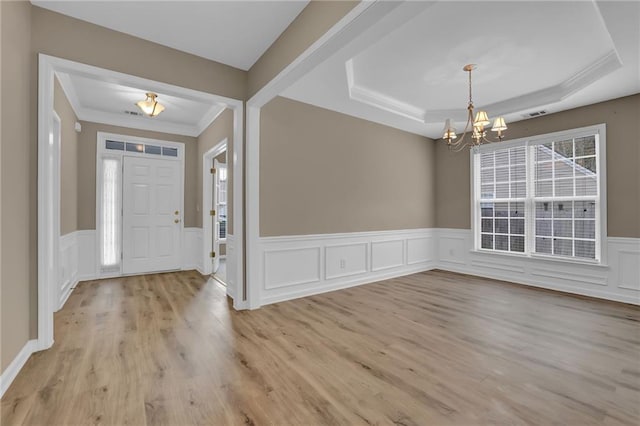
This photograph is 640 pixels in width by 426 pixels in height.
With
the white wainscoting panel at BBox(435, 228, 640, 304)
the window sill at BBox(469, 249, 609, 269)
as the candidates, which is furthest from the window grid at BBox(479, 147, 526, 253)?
the white wainscoting panel at BBox(435, 228, 640, 304)

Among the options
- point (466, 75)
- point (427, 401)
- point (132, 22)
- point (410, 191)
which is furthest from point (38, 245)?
point (410, 191)

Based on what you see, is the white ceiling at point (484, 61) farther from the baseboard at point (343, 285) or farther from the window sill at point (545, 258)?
the baseboard at point (343, 285)

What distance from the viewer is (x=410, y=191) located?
544 cm

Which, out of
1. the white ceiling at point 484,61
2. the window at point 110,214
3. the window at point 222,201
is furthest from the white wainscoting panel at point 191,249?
the white ceiling at point 484,61

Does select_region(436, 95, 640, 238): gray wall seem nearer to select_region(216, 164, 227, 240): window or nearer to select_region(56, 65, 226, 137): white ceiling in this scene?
select_region(56, 65, 226, 137): white ceiling

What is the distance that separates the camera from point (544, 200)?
14.8 feet

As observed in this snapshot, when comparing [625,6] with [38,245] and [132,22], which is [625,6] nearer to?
[132,22]

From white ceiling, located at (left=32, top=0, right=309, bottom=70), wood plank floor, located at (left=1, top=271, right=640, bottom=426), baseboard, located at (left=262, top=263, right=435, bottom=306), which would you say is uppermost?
white ceiling, located at (left=32, top=0, right=309, bottom=70)

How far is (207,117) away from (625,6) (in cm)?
505

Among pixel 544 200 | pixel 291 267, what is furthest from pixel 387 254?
pixel 544 200

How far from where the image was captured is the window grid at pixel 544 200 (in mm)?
4094

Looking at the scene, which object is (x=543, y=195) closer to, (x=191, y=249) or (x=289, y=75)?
(x=289, y=75)

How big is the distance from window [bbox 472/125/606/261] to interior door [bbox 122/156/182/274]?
570cm

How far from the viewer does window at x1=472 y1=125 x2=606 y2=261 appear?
13.3 feet
